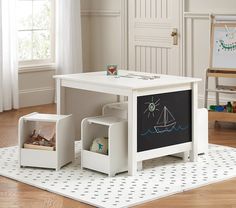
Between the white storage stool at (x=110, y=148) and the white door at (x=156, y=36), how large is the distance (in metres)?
2.56

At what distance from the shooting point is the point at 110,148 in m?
3.96

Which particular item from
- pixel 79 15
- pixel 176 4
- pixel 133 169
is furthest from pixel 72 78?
pixel 79 15

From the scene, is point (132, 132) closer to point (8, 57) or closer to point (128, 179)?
point (128, 179)

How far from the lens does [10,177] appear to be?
402cm

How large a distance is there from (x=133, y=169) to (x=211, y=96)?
252 centimetres

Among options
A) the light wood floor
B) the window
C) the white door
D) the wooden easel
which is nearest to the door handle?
the white door

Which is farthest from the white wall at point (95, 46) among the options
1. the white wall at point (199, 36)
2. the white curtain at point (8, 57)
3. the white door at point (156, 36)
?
the white wall at point (199, 36)

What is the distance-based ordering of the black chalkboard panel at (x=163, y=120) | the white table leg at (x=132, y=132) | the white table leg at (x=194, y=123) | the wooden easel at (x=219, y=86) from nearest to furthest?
the white table leg at (x=132, y=132)
the black chalkboard panel at (x=163, y=120)
the white table leg at (x=194, y=123)
the wooden easel at (x=219, y=86)

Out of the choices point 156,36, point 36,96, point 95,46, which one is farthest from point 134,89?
point 95,46

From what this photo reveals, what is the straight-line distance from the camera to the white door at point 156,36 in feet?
21.6

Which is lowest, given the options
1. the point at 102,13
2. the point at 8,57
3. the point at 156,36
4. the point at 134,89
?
the point at 134,89

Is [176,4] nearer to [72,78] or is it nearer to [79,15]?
[79,15]

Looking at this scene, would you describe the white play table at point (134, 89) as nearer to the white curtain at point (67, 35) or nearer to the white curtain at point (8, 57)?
the white curtain at point (8, 57)

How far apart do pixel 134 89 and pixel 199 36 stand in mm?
2556
